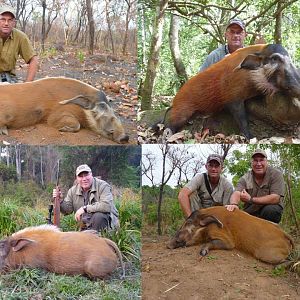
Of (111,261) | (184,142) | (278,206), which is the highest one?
(184,142)

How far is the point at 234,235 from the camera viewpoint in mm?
3760

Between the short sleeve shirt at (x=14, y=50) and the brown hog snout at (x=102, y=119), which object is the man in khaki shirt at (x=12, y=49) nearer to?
the short sleeve shirt at (x=14, y=50)

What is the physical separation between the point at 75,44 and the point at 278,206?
171 centimetres

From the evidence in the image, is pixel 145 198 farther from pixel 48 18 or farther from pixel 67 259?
pixel 48 18

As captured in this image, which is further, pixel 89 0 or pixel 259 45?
pixel 89 0

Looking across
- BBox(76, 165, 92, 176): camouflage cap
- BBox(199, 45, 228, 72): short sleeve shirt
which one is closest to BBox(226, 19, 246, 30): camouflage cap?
BBox(199, 45, 228, 72): short sleeve shirt

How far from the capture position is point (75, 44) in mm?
3879

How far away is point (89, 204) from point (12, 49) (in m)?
1.14

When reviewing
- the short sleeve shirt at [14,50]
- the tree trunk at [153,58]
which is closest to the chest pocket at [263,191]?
the tree trunk at [153,58]

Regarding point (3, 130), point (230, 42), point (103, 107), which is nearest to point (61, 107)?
point (103, 107)

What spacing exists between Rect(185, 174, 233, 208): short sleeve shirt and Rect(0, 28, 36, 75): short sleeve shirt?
1362 mm

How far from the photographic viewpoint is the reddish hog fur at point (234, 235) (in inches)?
146

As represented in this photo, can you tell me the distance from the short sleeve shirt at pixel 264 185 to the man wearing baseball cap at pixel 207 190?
0.10 m

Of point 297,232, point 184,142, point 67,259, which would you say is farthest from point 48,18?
point 297,232
